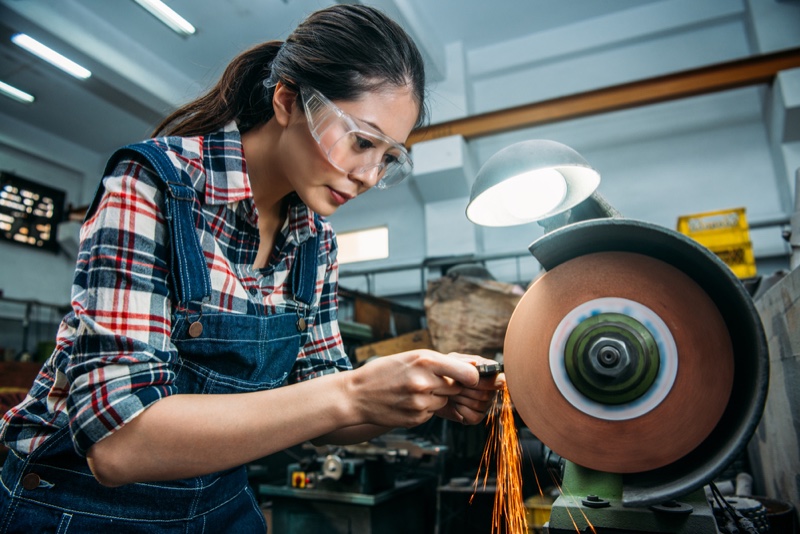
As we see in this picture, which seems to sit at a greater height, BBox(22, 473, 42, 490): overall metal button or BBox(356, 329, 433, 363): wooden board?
BBox(356, 329, 433, 363): wooden board

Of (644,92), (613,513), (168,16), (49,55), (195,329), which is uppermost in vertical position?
(168,16)

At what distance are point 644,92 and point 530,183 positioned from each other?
133 inches

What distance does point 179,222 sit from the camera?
2.65 ft

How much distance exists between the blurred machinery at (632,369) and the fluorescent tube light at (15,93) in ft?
22.4

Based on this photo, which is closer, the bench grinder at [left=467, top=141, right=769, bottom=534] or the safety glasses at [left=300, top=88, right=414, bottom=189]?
the bench grinder at [left=467, top=141, right=769, bottom=534]

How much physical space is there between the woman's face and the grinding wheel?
1.40ft

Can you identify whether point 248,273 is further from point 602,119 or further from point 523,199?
point 602,119

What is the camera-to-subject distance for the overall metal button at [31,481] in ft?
2.63

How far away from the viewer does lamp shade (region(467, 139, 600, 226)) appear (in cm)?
117

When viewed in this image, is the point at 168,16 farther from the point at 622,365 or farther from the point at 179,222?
the point at 622,365

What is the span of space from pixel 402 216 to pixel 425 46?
180cm

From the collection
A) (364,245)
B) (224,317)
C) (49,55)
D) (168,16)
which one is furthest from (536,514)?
(49,55)

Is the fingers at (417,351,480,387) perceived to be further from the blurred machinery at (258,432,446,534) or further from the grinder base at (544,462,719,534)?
the blurred machinery at (258,432,446,534)

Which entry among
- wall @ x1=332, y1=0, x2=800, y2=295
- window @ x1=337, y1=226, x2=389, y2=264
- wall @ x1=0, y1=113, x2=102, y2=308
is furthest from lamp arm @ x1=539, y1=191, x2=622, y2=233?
wall @ x1=0, y1=113, x2=102, y2=308
